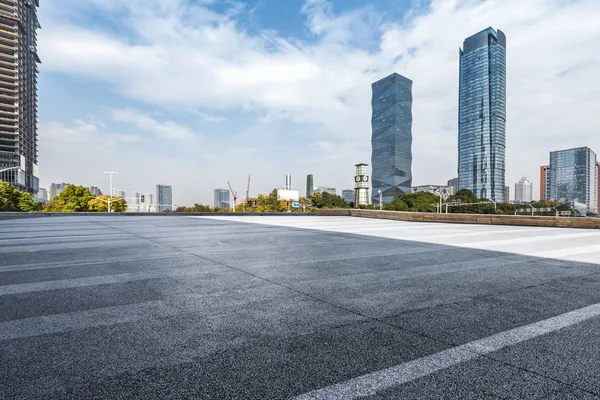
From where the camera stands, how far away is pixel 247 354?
2824 mm

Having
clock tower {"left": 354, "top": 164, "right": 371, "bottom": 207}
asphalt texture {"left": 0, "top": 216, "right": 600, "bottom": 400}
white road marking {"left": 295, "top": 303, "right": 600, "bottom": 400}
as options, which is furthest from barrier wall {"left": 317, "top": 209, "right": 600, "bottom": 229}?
clock tower {"left": 354, "top": 164, "right": 371, "bottom": 207}

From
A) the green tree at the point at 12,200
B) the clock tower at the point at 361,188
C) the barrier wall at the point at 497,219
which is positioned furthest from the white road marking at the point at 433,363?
the clock tower at the point at 361,188

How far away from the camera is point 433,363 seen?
268 cm

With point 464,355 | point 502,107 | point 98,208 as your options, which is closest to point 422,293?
point 464,355

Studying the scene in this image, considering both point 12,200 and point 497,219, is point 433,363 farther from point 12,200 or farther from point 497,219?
point 12,200

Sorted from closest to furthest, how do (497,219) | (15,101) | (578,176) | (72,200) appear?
(497,219)
(72,200)
(15,101)
(578,176)

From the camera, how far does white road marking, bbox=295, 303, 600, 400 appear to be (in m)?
2.27

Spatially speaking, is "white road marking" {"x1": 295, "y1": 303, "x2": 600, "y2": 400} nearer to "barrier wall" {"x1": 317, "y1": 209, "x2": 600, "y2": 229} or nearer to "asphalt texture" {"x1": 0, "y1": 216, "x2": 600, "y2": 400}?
"asphalt texture" {"x1": 0, "y1": 216, "x2": 600, "y2": 400}

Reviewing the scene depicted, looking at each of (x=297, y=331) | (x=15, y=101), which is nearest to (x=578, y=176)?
(x=297, y=331)

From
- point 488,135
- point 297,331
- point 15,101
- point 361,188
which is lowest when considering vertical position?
point 297,331

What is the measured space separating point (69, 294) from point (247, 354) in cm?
338

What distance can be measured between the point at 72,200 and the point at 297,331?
86.5 m

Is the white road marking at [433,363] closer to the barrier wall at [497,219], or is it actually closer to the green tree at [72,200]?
the barrier wall at [497,219]

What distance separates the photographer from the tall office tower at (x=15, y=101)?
427 feet
